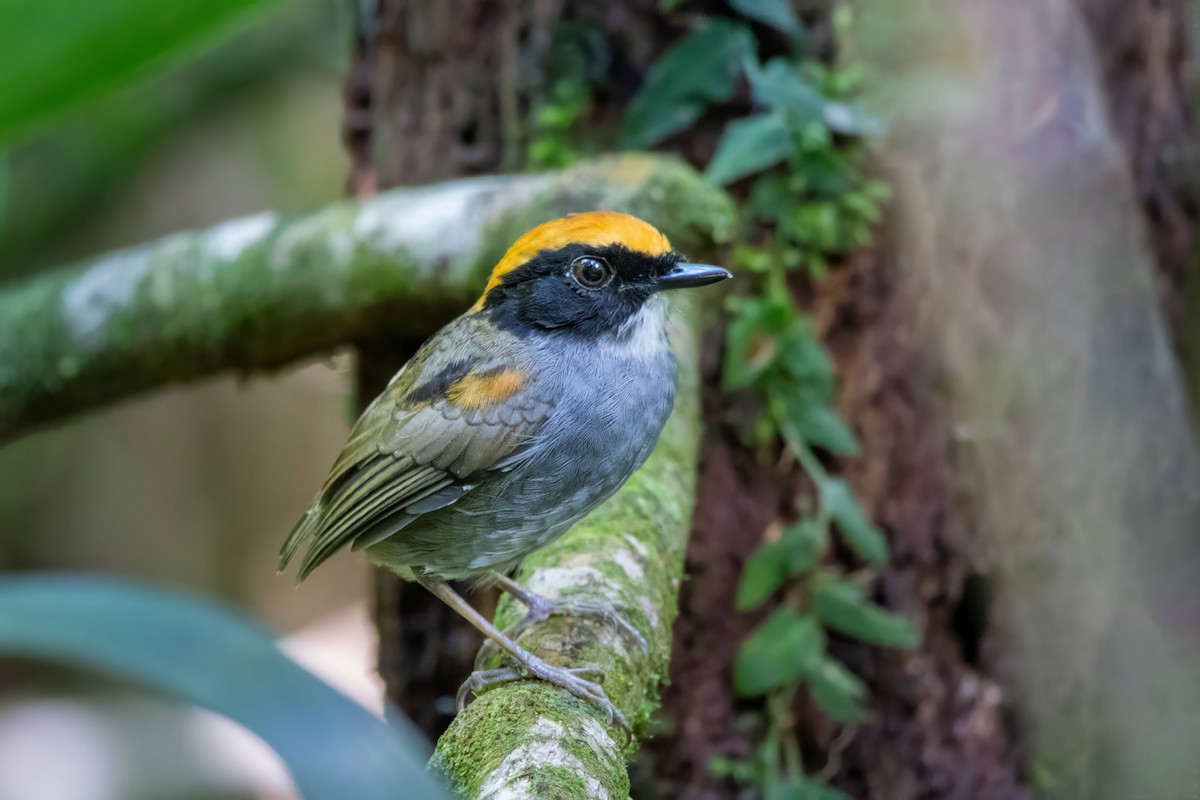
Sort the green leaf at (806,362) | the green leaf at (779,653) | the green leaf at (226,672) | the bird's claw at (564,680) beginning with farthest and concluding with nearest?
1. the green leaf at (806,362)
2. the green leaf at (779,653)
3. the bird's claw at (564,680)
4. the green leaf at (226,672)

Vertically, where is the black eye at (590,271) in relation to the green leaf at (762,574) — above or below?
above

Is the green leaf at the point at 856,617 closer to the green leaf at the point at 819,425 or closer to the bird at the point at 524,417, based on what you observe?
the green leaf at the point at 819,425

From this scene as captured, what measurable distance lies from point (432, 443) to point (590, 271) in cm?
55

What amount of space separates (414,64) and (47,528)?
250 inches

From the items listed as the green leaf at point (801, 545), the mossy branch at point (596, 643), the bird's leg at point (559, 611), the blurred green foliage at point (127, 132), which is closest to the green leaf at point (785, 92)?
the mossy branch at point (596, 643)

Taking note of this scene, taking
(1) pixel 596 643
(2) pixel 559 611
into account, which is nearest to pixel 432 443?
(2) pixel 559 611

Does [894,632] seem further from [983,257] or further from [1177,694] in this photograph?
[983,257]

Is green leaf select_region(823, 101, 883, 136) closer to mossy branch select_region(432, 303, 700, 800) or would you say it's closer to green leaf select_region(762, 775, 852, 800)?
mossy branch select_region(432, 303, 700, 800)

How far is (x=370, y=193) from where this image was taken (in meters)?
4.36

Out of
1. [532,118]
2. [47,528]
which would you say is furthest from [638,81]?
[47,528]

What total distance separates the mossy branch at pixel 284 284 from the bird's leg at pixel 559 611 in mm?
1107

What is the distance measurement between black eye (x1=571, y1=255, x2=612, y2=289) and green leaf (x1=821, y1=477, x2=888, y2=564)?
104 centimetres

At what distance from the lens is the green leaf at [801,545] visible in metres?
3.10

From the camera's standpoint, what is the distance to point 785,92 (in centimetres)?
310
